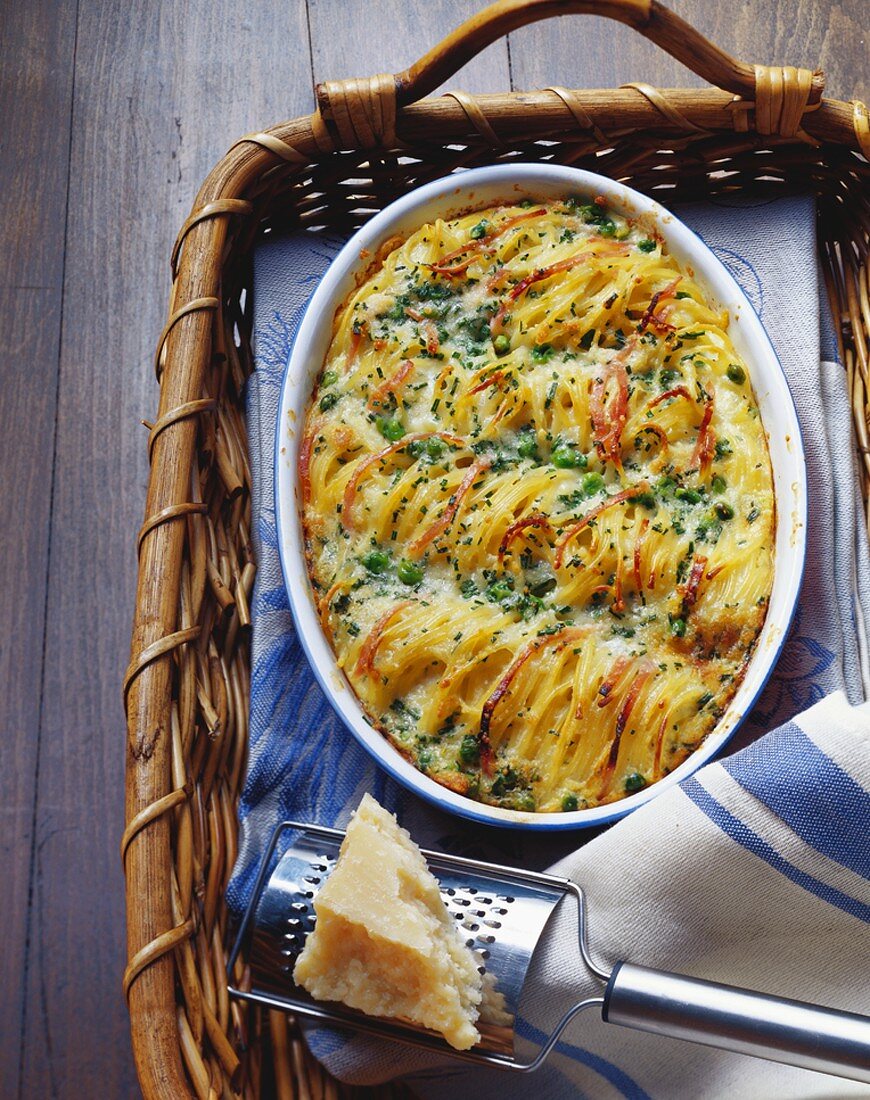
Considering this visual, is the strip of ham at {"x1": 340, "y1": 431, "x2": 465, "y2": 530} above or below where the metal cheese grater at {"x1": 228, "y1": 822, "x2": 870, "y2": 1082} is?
above

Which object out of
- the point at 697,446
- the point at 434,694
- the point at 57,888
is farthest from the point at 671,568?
the point at 57,888

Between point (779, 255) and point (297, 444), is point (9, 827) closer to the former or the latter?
point (297, 444)

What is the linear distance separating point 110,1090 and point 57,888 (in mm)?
478

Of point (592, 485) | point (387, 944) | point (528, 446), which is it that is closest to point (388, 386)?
point (528, 446)

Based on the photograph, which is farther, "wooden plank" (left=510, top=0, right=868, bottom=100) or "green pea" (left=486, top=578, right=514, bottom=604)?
"wooden plank" (left=510, top=0, right=868, bottom=100)

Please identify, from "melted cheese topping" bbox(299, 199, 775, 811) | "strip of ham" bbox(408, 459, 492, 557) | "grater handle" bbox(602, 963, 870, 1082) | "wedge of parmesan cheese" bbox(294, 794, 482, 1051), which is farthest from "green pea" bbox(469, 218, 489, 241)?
"grater handle" bbox(602, 963, 870, 1082)

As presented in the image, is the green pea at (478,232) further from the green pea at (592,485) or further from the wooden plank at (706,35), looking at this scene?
the wooden plank at (706,35)

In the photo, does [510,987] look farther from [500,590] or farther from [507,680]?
[500,590]

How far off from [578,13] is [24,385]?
173 cm

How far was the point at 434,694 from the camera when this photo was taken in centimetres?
206

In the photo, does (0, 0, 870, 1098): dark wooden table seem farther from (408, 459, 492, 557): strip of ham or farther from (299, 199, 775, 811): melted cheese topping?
(408, 459, 492, 557): strip of ham

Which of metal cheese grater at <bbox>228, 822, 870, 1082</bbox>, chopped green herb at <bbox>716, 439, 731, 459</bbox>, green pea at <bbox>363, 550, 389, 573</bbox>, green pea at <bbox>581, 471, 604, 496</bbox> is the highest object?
chopped green herb at <bbox>716, 439, 731, 459</bbox>

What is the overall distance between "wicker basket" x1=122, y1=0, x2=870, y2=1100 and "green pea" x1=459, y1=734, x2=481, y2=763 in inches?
18.7

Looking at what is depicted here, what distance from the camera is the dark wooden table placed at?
2.73 meters
